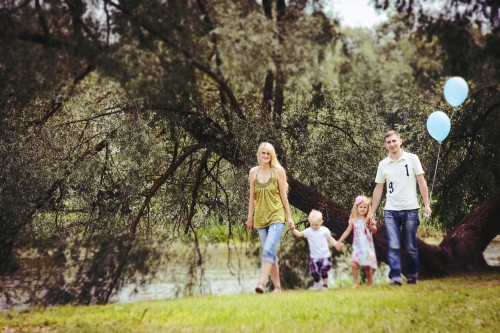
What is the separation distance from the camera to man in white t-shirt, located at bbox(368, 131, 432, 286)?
7.47 m

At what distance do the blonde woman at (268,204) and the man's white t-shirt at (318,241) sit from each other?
399 mm

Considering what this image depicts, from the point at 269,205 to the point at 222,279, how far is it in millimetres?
7003

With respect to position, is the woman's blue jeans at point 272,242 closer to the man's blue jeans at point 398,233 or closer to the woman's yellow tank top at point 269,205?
the woman's yellow tank top at point 269,205

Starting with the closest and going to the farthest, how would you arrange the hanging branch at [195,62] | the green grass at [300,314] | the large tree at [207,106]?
the green grass at [300,314] < the large tree at [207,106] < the hanging branch at [195,62]

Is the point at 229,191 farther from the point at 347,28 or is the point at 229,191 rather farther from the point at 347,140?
the point at 347,28

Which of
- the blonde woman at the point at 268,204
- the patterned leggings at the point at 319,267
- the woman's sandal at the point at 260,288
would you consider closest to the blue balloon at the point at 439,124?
the patterned leggings at the point at 319,267

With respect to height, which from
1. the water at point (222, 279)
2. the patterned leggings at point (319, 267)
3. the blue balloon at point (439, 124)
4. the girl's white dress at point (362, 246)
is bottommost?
the water at point (222, 279)

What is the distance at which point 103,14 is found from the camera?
10789 mm

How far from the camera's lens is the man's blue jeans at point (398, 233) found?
761 cm

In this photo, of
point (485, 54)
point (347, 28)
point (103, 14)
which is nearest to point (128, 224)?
point (103, 14)

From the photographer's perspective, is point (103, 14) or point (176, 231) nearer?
point (103, 14)

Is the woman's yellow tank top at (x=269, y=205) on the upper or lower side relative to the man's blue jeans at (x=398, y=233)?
upper

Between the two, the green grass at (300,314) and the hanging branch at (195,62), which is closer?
the green grass at (300,314)

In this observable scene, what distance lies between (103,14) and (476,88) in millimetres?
7711
